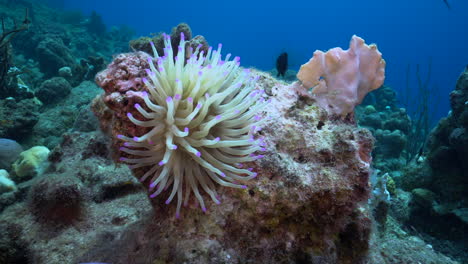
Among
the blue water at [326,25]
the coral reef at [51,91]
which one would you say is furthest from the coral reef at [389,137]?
the blue water at [326,25]

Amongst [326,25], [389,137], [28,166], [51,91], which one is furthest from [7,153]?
[326,25]

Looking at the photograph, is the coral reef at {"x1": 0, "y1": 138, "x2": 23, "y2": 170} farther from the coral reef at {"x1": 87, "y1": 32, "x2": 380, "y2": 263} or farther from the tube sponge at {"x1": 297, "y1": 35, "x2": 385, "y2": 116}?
the tube sponge at {"x1": 297, "y1": 35, "x2": 385, "y2": 116}

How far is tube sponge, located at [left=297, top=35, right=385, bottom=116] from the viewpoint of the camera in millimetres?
3061

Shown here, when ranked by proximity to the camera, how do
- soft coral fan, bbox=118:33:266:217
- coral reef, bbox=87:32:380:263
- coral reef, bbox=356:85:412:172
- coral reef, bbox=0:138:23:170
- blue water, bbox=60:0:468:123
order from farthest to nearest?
blue water, bbox=60:0:468:123 → coral reef, bbox=356:85:412:172 → coral reef, bbox=0:138:23:170 → coral reef, bbox=87:32:380:263 → soft coral fan, bbox=118:33:266:217

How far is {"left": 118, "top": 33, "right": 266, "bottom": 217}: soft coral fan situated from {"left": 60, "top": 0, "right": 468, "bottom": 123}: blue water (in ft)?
225

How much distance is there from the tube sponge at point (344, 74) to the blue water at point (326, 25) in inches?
2643

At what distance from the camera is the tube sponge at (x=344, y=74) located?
3061 millimetres

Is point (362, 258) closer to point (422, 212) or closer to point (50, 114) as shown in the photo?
point (422, 212)

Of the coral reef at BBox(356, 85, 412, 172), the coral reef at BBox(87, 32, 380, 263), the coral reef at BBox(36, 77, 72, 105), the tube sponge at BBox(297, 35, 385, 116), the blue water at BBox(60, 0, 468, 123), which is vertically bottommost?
the coral reef at BBox(87, 32, 380, 263)

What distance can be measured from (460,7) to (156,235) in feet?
365

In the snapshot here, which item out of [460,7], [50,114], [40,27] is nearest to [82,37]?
[40,27]

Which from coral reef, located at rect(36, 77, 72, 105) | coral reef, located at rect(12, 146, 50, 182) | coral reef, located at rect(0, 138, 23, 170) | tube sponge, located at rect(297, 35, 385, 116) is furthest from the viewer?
coral reef, located at rect(36, 77, 72, 105)

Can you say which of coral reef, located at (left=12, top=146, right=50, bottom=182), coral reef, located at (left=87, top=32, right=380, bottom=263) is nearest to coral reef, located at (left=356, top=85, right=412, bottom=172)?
coral reef, located at (left=87, top=32, right=380, bottom=263)

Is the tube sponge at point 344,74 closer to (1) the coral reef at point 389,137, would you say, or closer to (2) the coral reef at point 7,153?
(2) the coral reef at point 7,153
